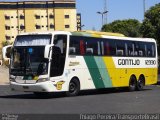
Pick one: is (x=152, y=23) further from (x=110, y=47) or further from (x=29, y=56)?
(x=29, y=56)

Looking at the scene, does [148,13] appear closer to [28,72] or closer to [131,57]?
[131,57]

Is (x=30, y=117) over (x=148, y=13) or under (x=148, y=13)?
under

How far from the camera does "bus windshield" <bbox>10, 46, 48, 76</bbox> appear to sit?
23.4 m

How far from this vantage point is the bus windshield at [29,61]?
23438mm

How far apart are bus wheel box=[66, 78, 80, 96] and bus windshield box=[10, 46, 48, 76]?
2.10m

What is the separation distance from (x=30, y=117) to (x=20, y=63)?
917 cm

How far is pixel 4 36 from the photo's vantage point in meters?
126

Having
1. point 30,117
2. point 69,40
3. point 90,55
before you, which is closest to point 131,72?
point 90,55

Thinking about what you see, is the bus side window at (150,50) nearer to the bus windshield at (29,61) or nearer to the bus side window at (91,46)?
the bus side window at (91,46)

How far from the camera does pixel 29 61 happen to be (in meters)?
23.7

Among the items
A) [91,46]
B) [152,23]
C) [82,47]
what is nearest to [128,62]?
[91,46]

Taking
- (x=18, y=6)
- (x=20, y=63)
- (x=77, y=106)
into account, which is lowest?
(x=77, y=106)

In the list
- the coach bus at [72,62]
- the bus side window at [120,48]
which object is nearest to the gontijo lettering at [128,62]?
the coach bus at [72,62]

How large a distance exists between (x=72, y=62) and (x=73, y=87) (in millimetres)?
1283
